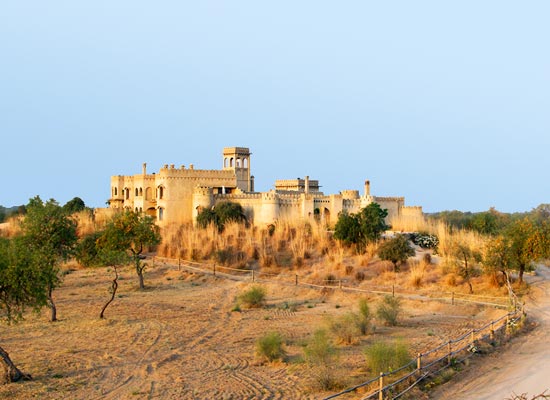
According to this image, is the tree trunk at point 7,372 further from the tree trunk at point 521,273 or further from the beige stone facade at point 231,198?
the beige stone facade at point 231,198

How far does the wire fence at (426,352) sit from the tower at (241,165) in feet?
50.6

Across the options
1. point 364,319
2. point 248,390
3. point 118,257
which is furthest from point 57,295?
point 248,390

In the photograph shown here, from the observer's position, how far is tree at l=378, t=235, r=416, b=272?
2820 cm

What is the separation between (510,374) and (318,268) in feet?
55.5

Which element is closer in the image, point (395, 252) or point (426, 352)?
point (426, 352)

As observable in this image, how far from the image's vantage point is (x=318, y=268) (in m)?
30.4

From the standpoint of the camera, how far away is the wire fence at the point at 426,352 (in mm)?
A: 12242

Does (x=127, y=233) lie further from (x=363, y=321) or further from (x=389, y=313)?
(x=363, y=321)

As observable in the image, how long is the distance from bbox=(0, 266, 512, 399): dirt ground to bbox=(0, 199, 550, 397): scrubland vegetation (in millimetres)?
143

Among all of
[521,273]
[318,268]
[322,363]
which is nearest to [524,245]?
[521,273]

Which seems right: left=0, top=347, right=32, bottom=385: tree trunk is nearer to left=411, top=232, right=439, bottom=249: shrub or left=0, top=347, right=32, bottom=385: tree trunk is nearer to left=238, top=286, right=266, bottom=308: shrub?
left=238, top=286, right=266, bottom=308: shrub

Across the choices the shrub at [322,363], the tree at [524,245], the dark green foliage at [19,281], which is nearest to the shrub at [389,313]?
the shrub at [322,363]

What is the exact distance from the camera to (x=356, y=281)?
2761 centimetres

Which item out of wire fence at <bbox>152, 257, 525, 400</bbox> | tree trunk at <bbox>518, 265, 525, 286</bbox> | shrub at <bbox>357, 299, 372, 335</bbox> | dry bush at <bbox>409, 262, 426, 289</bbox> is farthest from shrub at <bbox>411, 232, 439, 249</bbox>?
shrub at <bbox>357, 299, 372, 335</bbox>
